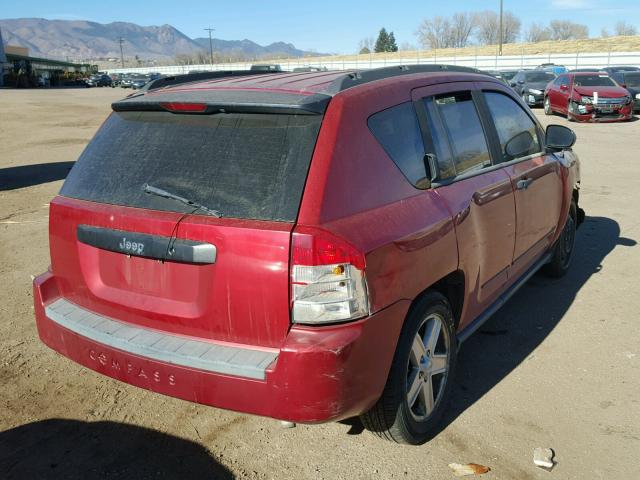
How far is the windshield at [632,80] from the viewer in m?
22.2

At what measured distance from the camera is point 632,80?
882 inches

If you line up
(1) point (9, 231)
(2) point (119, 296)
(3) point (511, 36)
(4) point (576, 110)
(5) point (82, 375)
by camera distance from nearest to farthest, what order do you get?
(2) point (119, 296) → (5) point (82, 375) → (1) point (9, 231) → (4) point (576, 110) → (3) point (511, 36)

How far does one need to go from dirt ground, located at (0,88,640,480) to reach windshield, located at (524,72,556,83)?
22.8 m

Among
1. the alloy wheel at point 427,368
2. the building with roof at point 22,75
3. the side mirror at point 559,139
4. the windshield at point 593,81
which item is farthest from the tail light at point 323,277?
the building with roof at point 22,75

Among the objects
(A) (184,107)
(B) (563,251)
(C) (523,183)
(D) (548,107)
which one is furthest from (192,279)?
(D) (548,107)

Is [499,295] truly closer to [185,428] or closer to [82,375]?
[185,428]

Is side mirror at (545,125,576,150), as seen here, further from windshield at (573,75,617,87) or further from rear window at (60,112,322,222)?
windshield at (573,75,617,87)

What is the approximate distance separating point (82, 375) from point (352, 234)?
229 cm

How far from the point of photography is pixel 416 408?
123 inches

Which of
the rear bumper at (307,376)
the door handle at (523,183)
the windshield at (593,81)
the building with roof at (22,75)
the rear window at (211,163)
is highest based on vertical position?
the building with roof at (22,75)

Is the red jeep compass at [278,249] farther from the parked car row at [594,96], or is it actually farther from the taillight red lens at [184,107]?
the parked car row at [594,96]

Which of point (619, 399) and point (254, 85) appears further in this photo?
point (619, 399)

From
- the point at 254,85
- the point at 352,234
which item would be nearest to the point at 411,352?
the point at 352,234

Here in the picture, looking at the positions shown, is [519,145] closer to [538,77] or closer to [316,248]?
[316,248]
